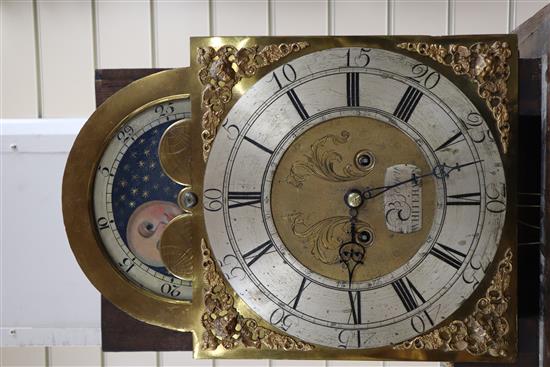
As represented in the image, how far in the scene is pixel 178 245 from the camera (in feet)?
3.62

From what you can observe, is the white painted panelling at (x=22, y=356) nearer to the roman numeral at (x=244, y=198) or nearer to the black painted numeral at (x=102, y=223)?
the black painted numeral at (x=102, y=223)

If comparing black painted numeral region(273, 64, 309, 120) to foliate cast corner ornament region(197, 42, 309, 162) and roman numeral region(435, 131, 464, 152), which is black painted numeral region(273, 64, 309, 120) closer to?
foliate cast corner ornament region(197, 42, 309, 162)

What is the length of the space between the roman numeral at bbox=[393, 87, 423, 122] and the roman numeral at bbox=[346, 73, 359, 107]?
0.23 feet

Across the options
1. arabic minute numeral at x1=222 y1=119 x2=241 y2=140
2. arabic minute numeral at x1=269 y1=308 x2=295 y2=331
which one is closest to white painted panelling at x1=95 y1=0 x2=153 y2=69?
arabic minute numeral at x1=222 y1=119 x2=241 y2=140

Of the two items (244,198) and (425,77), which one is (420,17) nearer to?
(425,77)

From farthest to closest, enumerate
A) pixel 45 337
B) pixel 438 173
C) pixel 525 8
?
pixel 525 8, pixel 45 337, pixel 438 173

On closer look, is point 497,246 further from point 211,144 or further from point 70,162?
point 70,162

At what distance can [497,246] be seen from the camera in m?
1.02

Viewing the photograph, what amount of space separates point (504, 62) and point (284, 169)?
0.42 m

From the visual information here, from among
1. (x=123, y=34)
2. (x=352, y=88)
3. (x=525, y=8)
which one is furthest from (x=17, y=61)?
(x=525, y=8)

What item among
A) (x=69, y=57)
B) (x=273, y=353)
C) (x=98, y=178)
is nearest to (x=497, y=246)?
(x=273, y=353)

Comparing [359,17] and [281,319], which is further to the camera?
[359,17]

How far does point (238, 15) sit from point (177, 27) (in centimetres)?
16

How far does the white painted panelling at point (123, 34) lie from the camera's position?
5.13 feet
